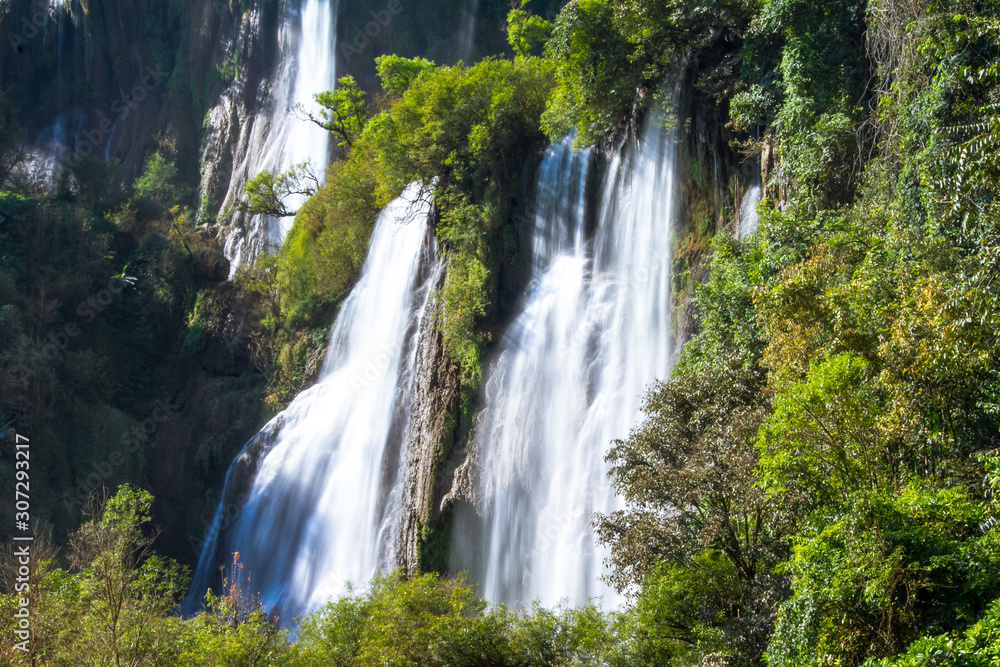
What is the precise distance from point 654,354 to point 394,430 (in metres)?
9.84

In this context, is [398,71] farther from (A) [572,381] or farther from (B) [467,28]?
(A) [572,381]

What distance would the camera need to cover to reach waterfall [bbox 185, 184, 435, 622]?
23219 mm

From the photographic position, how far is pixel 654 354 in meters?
17.4

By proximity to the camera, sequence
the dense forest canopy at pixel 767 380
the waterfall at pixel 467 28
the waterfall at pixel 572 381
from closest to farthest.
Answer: the dense forest canopy at pixel 767 380 < the waterfall at pixel 572 381 < the waterfall at pixel 467 28

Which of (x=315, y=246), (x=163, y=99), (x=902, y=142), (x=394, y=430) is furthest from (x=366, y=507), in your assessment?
(x=163, y=99)

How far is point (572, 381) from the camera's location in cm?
1927

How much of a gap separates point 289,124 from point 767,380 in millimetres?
41532

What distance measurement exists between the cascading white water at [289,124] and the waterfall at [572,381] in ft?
81.1

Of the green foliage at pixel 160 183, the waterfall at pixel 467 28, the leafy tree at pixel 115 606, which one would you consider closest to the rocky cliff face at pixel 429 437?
the leafy tree at pixel 115 606

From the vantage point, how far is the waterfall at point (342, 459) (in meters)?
23.2

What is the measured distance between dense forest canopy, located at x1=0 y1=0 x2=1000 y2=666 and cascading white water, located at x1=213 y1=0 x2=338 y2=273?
2078cm

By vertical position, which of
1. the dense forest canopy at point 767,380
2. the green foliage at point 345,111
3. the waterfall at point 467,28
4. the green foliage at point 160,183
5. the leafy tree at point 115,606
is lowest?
the leafy tree at point 115,606

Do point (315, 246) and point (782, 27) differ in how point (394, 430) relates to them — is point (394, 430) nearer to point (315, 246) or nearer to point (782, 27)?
point (315, 246)

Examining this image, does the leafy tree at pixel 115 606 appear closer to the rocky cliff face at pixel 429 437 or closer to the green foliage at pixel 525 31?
the rocky cliff face at pixel 429 437
